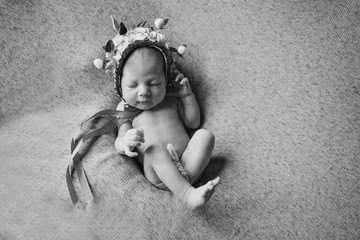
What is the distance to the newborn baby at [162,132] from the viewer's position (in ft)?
3.63

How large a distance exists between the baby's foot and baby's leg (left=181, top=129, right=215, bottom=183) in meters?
0.08

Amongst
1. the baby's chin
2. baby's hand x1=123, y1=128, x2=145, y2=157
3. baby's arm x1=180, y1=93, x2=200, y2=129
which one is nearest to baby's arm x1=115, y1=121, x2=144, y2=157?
baby's hand x1=123, y1=128, x2=145, y2=157

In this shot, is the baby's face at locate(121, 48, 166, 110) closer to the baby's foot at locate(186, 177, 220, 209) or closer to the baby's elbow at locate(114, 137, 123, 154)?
the baby's elbow at locate(114, 137, 123, 154)

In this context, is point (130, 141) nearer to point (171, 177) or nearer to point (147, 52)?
point (171, 177)

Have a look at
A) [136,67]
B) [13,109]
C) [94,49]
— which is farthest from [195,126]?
[13,109]

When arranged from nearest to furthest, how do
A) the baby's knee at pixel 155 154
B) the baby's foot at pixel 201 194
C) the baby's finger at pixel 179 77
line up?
1. the baby's foot at pixel 201 194
2. the baby's knee at pixel 155 154
3. the baby's finger at pixel 179 77

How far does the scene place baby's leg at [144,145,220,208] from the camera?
3.43 ft

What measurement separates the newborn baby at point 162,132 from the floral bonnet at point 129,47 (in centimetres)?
1

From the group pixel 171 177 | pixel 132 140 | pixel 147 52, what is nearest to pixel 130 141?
pixel 132 140

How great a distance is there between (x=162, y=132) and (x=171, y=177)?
0.60 feet

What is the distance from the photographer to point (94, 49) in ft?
4.45

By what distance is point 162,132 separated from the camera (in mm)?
1248

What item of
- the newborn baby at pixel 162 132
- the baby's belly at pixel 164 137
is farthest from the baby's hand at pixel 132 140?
the baby's belly at pixel 164 137

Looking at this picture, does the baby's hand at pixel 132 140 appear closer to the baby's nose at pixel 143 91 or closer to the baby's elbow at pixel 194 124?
the baby's nose at pixel 143 91
